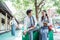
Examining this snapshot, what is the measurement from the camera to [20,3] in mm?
10250

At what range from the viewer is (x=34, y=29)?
11.8ft

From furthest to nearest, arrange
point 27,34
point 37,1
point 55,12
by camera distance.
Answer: point 55,12, point 37,1, point 27,34

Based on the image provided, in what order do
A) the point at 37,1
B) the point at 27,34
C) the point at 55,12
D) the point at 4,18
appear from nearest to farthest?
the point at 27,34 < the point at 37,1 < the point at 55,12 < the point at 4,18

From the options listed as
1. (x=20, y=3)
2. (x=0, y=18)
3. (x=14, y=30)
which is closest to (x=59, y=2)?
(x=20, y=3)

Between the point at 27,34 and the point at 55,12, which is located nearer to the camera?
the point at 27,34

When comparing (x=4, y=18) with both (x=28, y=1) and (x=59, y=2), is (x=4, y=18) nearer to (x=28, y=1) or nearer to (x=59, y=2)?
(x=28, y=1)

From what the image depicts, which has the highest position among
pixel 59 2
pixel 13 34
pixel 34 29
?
pixel 59 2

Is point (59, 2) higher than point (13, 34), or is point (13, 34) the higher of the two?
point (59, 2)

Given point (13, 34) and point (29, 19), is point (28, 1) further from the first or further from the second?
point (29, 19)

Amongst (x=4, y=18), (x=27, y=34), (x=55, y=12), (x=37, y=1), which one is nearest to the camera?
(x=27, y=34)

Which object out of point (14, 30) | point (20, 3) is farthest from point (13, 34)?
point (20, 3)

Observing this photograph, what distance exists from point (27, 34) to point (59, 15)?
8397 mm

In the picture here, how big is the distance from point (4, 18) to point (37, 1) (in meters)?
3.93

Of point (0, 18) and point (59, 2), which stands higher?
point (59, 2)
